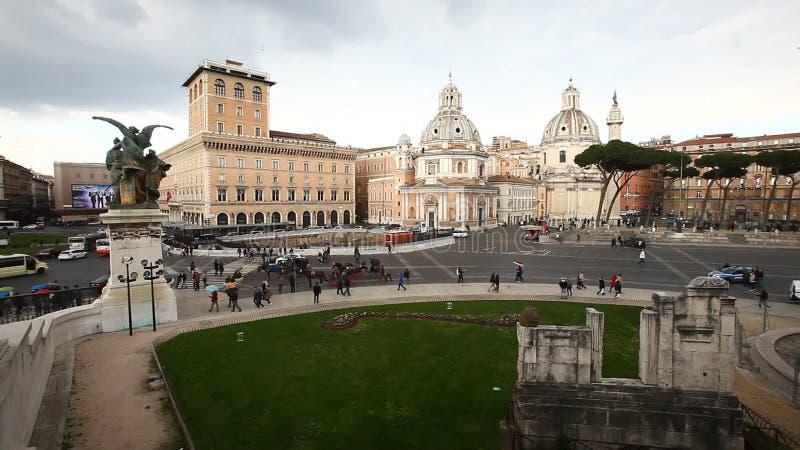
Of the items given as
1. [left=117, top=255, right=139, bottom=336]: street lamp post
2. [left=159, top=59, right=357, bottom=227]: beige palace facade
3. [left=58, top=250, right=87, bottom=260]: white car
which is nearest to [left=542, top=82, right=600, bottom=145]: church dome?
[left=159, top=59, right=357, bottom=227]: beige palace facade

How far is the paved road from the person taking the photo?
1030 inches

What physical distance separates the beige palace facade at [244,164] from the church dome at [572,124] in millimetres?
39437

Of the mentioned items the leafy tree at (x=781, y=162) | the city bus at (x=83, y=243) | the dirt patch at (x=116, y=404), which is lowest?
the dirt patch at (x=116, y=404)

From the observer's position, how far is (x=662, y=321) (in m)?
7.56

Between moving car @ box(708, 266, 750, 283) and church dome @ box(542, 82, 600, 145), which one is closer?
moving car @ box(708, 266, 750, 283)

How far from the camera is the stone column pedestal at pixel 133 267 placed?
1611 centimetres

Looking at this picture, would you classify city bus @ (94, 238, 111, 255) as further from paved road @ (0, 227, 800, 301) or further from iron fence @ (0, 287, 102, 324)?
iron fence @ (0, 287, 102, 324)

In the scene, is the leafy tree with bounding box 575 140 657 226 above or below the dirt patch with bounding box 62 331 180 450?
above

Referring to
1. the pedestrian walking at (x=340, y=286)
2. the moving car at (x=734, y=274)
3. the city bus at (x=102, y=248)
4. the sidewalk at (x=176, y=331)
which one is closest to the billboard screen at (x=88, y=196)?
the city bus at (x=102, y=248)

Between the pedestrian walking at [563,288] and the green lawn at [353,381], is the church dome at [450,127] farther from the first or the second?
the green lawn at [353,381]

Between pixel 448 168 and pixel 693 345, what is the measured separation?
62565 millimetres

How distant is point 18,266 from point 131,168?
18647mm

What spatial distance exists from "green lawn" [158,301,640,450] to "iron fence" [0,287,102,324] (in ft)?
17.5

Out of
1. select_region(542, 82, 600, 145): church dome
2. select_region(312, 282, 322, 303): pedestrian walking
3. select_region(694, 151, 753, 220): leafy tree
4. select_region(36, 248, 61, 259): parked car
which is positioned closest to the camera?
select_region(312, 282, 322, 303): pedestrian walking
